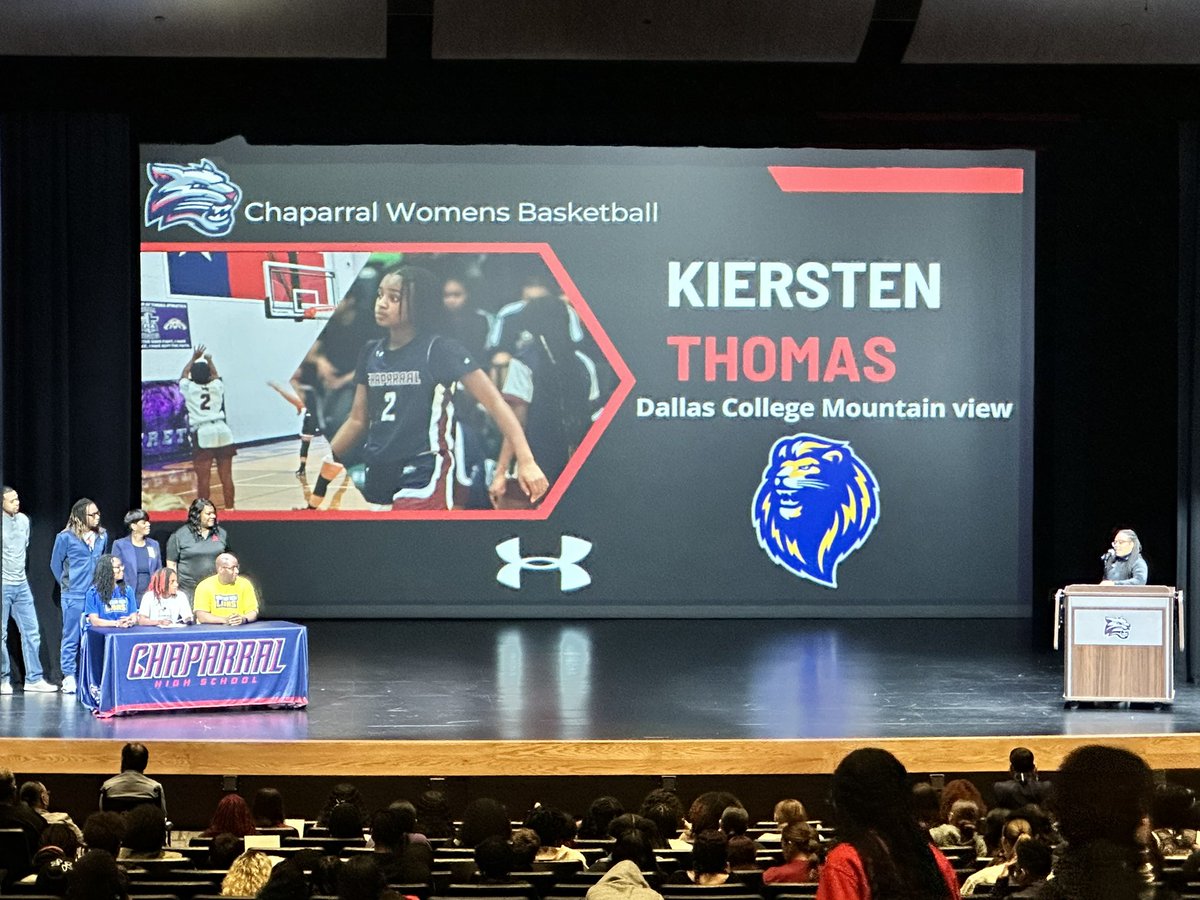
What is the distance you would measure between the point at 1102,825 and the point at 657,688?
7.65 m

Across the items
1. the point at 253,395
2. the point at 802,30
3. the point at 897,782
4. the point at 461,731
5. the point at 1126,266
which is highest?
the point at 802,30

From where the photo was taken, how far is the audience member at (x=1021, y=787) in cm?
640

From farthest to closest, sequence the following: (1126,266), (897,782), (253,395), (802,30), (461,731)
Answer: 1. (253,395)
2. (1126,266)
3. (802,30)
4. (461,731)
5. (897,782)

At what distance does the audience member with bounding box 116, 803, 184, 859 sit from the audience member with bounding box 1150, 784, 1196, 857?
9.28 ft

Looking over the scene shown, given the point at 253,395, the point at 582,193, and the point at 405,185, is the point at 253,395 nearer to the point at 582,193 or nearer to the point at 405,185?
the point at 405,185

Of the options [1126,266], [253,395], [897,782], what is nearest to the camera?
[897,782]

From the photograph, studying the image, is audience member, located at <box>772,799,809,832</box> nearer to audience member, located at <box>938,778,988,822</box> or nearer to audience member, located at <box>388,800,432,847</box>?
audience member, located at <box>938,778,988,822</box>

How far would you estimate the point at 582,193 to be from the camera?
1331 centimetres

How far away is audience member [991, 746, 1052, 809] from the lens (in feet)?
21.0

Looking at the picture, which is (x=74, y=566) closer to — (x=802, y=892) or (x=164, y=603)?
(x=164, y=603)

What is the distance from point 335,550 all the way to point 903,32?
606cm

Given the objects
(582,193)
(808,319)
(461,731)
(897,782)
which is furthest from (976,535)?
Answer: (897,782)

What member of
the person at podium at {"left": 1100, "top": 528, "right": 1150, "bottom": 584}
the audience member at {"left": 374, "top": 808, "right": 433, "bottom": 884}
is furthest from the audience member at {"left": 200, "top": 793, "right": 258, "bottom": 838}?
the person at podium at {"left": 1100, "top": 528, "right": 1150, "bottom": 584}

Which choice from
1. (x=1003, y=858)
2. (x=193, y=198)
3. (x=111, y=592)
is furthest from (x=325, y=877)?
(x=193, y=198)
